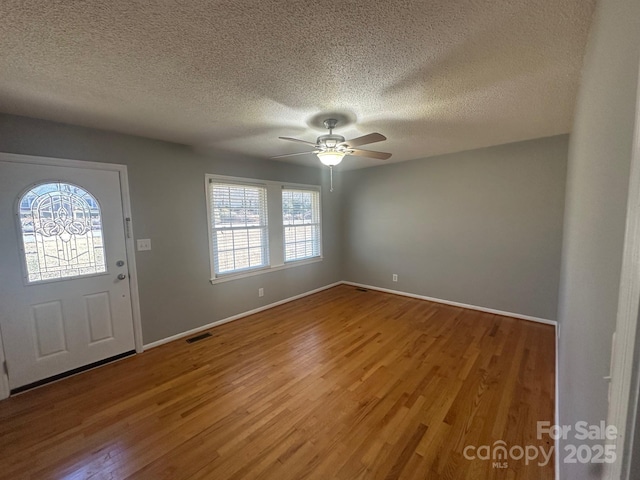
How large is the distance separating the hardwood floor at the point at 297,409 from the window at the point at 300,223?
1777 mm

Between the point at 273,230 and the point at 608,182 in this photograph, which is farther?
the point at 273,230

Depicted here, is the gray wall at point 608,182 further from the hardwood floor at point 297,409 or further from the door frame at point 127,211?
the door frame at point 127,211

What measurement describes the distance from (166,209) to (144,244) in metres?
0.47

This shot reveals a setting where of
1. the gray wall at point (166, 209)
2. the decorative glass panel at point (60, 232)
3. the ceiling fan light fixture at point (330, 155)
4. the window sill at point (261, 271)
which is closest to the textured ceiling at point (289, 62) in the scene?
the gray wall at point (166, 209)

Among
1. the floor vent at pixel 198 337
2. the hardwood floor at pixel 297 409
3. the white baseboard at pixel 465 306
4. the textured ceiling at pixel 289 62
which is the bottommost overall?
the hardwood floor at pixel 297 409

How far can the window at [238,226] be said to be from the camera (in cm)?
357

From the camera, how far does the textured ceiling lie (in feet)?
3.92

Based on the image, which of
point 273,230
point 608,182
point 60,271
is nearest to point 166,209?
point 60,271

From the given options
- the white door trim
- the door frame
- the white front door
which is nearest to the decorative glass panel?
the white front door

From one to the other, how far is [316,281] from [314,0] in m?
4.29

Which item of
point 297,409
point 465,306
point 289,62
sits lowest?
point 297,409

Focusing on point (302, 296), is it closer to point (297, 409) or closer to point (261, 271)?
point (261, 271)

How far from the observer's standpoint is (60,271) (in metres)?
2.44

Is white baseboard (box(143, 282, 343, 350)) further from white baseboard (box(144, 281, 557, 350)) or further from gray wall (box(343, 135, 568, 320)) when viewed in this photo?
gray wall (box(343, 135, 568, 320))
